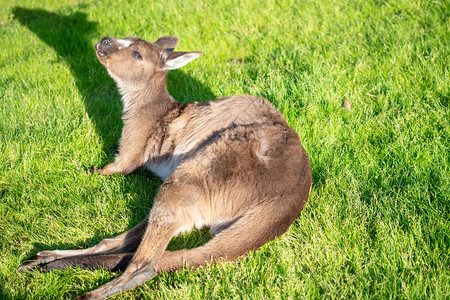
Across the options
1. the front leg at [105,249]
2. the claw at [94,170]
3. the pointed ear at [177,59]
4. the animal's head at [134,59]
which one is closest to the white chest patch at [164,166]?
the claw at [94,170]

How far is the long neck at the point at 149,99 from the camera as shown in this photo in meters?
4.30

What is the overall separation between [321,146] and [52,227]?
8.64 feet

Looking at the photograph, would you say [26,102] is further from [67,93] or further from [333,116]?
[333,116]

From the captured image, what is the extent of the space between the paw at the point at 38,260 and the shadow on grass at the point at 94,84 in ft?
0.75

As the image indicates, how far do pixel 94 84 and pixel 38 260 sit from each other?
3157 millimetres

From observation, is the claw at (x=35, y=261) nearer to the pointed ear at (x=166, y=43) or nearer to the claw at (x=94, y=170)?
the claw at (x=94, y=170)

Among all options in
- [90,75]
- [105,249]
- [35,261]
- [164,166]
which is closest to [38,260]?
[35,261]

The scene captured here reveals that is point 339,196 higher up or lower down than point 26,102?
lower down

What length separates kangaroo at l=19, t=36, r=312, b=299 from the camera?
9.26 feet

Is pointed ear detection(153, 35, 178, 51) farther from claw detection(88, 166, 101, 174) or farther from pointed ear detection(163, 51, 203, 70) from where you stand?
claw detection(88, 166, 101, 174)

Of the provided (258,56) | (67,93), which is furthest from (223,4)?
(67,93)

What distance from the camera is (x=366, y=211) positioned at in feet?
10.8

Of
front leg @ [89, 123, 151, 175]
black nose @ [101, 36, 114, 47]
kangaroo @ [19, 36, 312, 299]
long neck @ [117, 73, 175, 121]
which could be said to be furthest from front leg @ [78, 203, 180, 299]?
black nose @ [101, 36, 114, 47]

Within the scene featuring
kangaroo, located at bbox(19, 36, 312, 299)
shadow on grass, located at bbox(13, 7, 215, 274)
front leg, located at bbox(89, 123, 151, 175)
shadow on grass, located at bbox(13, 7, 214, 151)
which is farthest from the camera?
shadow on grass, located at bbox(13, 7, 214, 151)
